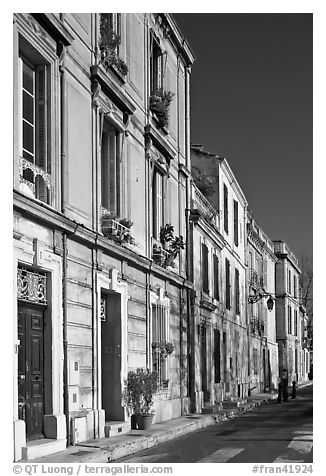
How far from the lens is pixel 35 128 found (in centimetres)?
1285

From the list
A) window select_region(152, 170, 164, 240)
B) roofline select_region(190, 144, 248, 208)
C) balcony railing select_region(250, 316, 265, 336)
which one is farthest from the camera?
balcony railing select_region(250, 316, 265, 336)

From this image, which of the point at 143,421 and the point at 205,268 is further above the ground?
the point at 205,268

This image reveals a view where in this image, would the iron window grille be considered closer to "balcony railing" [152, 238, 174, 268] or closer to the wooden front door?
the wooden front door

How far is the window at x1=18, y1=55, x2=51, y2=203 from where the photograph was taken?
12.5 metres

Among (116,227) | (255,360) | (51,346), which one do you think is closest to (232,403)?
(255,360)

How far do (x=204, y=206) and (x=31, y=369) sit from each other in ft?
48.0

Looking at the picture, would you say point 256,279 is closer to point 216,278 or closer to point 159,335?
point 216,278

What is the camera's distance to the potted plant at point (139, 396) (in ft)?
53.5

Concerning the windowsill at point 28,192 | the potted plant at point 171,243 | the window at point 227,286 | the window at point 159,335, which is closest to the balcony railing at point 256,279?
the window at point 227,286

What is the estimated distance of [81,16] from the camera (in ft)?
47.8

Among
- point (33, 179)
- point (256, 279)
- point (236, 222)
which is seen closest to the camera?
point (33, 179)

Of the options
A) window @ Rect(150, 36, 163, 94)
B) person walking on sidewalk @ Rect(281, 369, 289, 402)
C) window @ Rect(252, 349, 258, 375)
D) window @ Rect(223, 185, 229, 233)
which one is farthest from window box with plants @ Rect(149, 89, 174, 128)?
window @ Rect(252, 349, 258, 375)

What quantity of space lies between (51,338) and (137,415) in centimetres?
433

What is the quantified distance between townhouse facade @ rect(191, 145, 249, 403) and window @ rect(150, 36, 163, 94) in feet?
18.2
